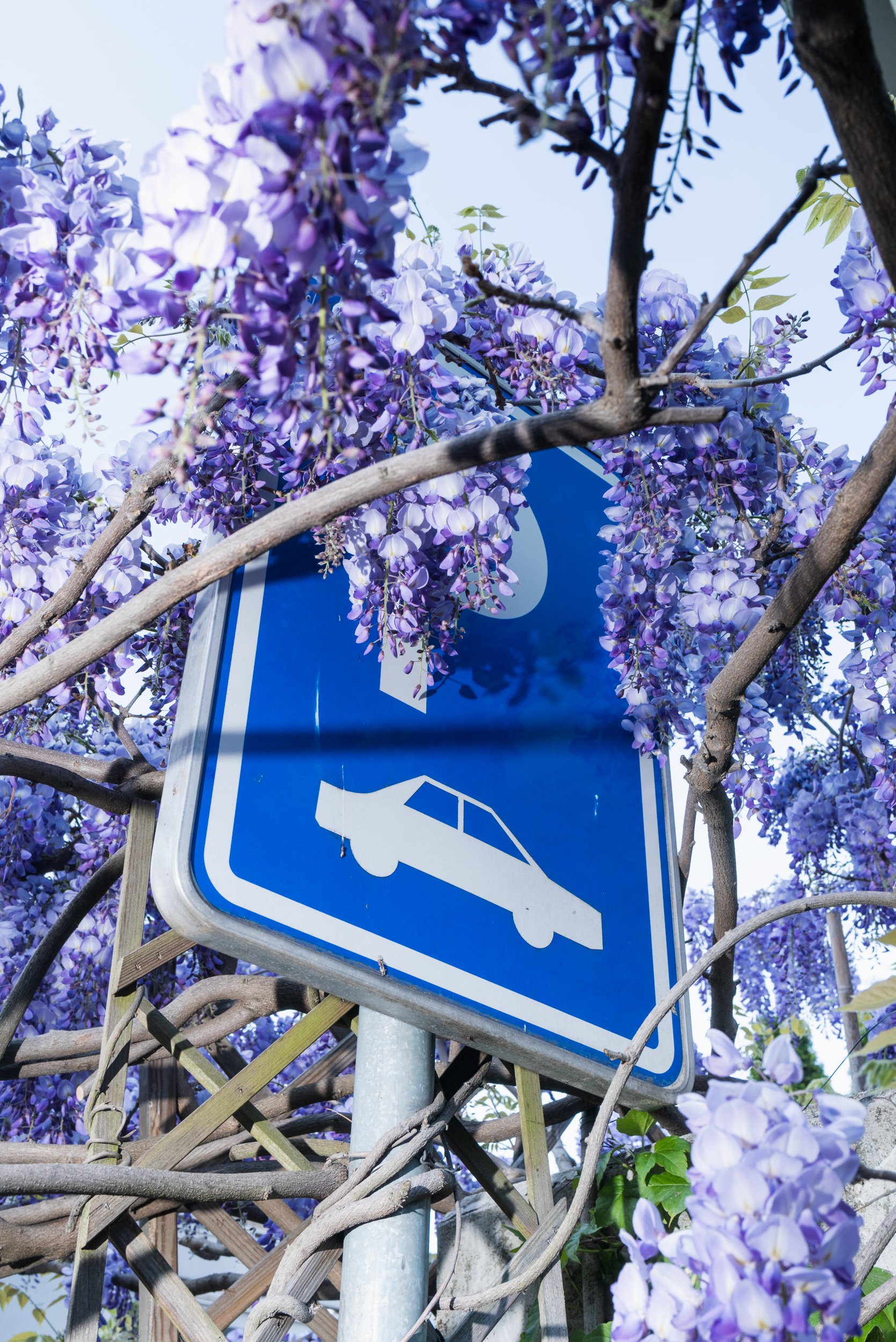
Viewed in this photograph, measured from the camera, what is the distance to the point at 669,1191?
1.89 metres

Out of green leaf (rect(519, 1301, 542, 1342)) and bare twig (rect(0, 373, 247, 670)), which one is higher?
bare twig (rect(0, 373, 247, 670))

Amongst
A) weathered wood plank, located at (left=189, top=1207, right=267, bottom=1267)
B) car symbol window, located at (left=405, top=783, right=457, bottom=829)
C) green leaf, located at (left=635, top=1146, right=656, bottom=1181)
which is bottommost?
weathered wood plank, located at (left=189, top=1207, right=267, bottom=1267)

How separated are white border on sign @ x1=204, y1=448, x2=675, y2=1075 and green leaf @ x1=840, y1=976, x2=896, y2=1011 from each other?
746 mm

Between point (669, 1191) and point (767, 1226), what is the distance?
4.56 feet

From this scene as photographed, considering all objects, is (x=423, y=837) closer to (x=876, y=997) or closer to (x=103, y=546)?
(x=103, y=546)

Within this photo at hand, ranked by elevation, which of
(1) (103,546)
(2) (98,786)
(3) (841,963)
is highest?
(3) (841,963)

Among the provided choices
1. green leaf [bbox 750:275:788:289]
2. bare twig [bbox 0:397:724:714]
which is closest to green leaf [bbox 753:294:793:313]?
green leaf [bbox 750:275:788:289]

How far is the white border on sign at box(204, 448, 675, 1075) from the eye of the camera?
4.37 ft

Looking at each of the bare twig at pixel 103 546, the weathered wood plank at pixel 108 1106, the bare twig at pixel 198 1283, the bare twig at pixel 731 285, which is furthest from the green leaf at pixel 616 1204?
the bare twig at pixel 198 1283

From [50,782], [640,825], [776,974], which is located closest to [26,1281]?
[776,974]

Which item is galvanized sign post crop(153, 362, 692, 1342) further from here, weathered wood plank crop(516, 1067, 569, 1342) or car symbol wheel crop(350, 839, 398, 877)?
weathered wood plank crop(516, 1067, 569, 1342)

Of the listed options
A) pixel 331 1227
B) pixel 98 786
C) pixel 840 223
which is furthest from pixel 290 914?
pixel 840 223

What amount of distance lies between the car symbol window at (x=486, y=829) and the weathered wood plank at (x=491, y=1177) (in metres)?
0.46

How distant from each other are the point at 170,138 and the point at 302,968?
3.25 feet
